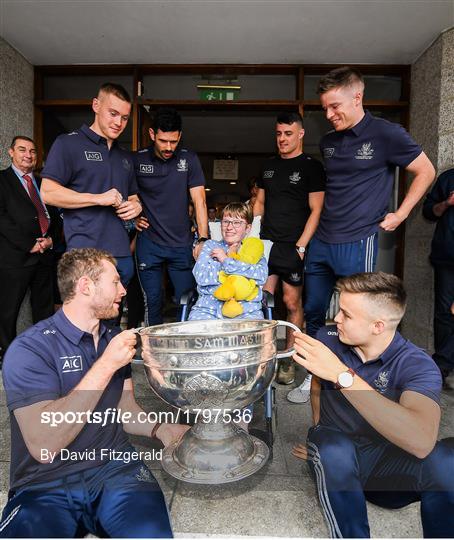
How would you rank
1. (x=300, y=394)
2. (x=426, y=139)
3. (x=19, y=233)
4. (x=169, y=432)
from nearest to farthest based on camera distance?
(x=169, y=432), (x=300, y=394), (x=19, y=233), (x=426, y=139)

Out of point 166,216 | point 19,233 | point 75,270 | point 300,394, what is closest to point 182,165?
point 166,216

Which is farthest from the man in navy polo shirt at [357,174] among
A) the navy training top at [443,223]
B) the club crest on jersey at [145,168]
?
the club crest on jersey at [145,168]

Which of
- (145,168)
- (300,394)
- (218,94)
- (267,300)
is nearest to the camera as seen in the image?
(267,300)

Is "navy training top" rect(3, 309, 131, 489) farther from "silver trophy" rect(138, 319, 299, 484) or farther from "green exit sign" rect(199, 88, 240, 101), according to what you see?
"green exit sign" rect(199, 88, 240, 101)

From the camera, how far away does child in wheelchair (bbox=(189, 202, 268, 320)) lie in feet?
7.02

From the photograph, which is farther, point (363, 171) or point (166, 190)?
point (166, 190)

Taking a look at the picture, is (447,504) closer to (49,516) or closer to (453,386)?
(49,516)

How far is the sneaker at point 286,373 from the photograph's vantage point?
275 centimetres

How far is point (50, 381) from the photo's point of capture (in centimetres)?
120

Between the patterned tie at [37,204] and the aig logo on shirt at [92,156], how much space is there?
3.29 feet

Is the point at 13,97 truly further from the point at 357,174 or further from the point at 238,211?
the point at 357,174

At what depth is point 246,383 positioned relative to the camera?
45.3 inches

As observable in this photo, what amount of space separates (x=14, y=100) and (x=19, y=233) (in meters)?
1.50

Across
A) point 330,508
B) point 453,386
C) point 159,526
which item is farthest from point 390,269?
point 159,526
